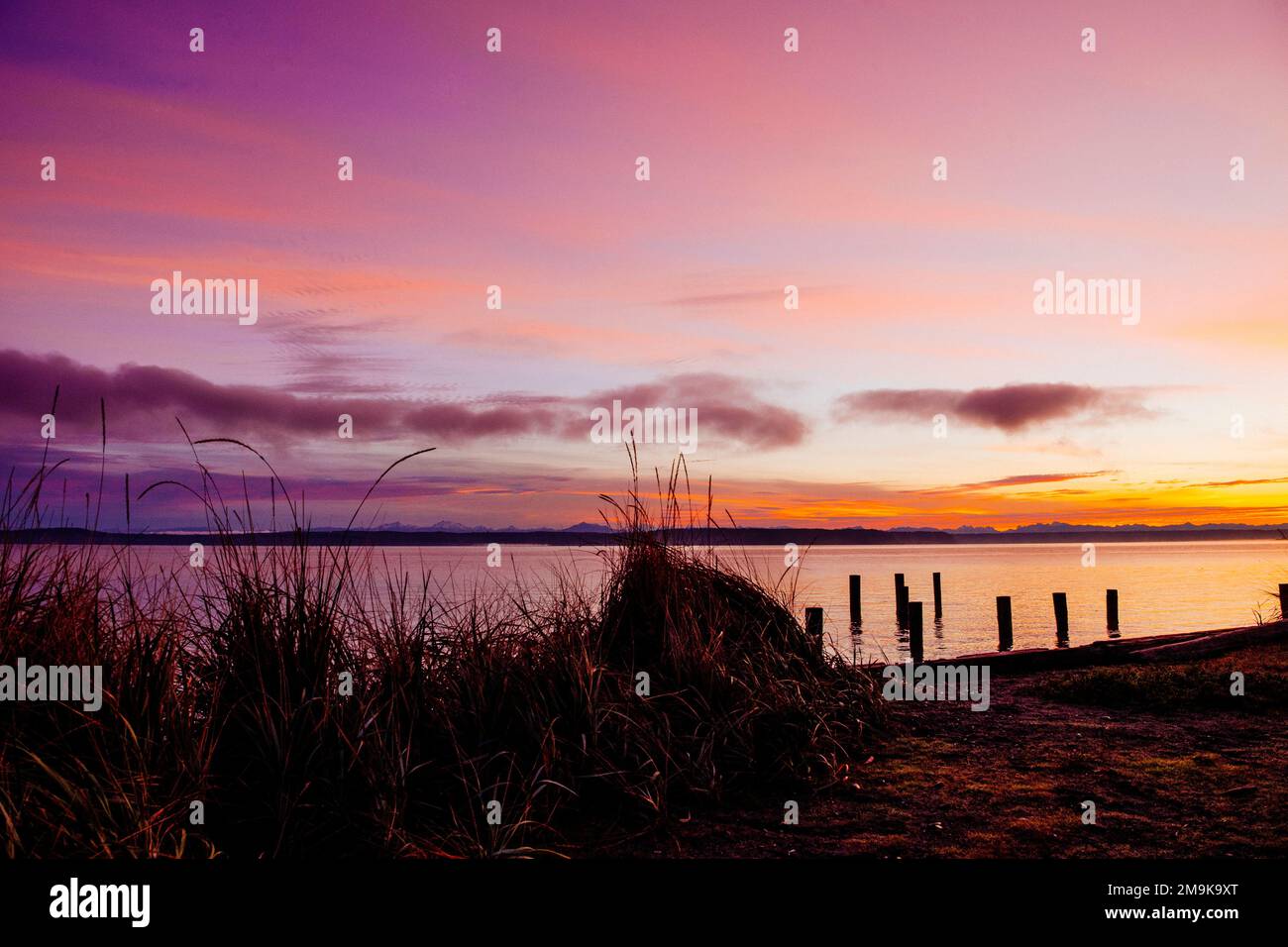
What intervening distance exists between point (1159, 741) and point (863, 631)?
885 inches

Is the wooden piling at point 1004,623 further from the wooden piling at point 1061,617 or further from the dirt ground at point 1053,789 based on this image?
the dirt ground at point 1053,789

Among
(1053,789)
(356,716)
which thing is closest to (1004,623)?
(1053,789)

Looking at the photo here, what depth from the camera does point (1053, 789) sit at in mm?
5484

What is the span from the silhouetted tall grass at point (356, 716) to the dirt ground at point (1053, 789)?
0.42m

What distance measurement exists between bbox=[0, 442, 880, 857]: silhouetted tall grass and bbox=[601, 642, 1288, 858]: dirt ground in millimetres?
421

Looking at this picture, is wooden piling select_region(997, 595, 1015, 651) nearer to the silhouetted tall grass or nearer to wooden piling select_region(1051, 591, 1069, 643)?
wooden piling select_region(1051, 591, 1069, 643)

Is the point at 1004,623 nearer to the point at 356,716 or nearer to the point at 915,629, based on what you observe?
the point at 915,629

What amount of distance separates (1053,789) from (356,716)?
4.37 metres

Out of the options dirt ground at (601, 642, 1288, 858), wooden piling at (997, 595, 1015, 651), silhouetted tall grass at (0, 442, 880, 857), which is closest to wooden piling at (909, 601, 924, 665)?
wooden piling at (997, 595, 1015, 651)

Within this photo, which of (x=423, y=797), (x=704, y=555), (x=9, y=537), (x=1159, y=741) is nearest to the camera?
(x=423, y=797)

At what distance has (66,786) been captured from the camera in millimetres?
3771
